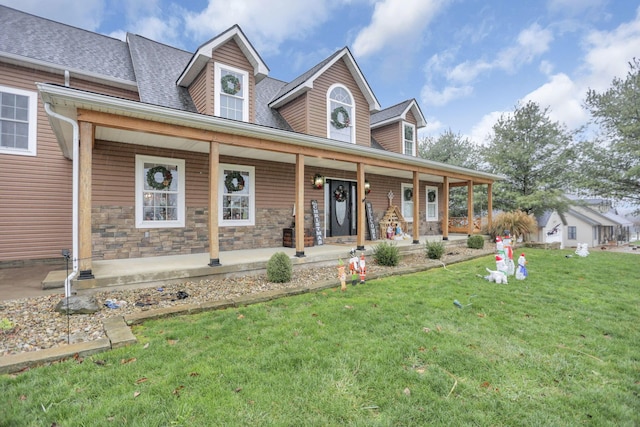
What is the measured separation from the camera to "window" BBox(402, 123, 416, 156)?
1234cm

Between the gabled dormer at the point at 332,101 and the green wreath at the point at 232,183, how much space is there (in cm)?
253

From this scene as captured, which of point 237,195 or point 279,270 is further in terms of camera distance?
point 237,195

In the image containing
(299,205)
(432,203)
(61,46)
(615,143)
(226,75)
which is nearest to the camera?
(299,205)

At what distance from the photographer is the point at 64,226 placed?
24.4 ft

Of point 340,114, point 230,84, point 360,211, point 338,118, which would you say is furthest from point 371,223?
point 230,84

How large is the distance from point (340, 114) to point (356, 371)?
349 inches

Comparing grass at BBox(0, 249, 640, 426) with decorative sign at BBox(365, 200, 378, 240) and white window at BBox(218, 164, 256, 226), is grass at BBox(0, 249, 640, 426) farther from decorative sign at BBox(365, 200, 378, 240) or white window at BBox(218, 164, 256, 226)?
decorative sign at BBox(365, 200, 378, 240)

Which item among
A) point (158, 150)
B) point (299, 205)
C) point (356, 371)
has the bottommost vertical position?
point (356, 371)

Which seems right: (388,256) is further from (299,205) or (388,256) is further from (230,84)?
(230,84)

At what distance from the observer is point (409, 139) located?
492 inches

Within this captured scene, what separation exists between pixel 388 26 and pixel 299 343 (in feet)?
59.9

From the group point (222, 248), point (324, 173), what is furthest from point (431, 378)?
point (324, 173)

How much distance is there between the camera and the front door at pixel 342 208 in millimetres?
10289

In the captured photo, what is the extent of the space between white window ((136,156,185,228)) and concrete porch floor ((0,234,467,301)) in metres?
0.98
